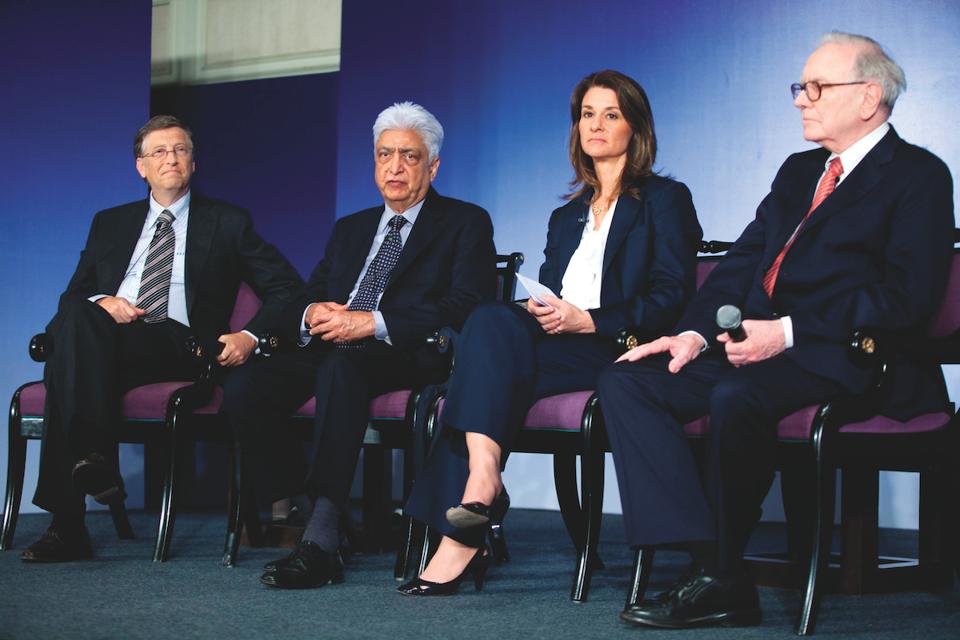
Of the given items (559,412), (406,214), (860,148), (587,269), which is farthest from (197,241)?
(860,148)

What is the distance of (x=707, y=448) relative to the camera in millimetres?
2449

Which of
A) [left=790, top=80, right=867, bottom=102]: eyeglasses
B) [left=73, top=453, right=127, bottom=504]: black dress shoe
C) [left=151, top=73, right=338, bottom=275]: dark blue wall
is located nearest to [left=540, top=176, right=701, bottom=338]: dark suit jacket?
[left=790, top=80, right=867, bottom=102]: eyeglasses

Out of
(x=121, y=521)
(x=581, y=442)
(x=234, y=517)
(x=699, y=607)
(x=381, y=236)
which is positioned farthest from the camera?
(x=121, y=521)

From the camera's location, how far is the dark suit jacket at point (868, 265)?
250 cm

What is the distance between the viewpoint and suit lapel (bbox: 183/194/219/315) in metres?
3.87

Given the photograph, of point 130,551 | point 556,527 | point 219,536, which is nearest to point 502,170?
point 556,527

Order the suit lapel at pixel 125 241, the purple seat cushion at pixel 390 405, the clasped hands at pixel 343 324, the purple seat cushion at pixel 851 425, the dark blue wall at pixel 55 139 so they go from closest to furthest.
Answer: the purple seat cushion at pixel 851 425, the purple seat cushion at pixel 390 405, the clasped hands at pixel 343 324, the suit lapel at pixel 125 241, the dark blue wall at pixel 55 139

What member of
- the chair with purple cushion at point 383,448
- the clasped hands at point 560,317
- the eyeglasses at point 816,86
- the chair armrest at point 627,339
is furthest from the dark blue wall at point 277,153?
the eyeglasses at point 816,86

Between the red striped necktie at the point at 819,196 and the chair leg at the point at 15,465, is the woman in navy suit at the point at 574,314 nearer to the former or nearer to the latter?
the red striped necktie at the point at 819,196

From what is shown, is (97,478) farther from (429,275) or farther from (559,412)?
(559,412)

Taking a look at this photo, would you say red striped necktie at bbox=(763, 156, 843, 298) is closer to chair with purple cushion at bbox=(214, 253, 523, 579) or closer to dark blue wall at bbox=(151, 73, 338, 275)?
chair with purple cushion at bbox=(214, 253, 523, 579)

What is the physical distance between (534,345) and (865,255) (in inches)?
30.8

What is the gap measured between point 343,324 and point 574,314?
0.75 metres

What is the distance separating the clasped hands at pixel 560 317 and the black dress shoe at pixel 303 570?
80cm
